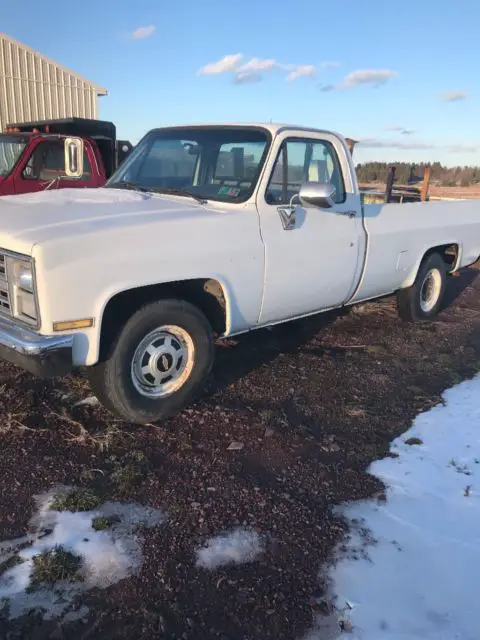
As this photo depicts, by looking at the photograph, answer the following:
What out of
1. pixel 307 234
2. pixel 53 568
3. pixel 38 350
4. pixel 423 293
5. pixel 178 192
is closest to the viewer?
pixel 53 568

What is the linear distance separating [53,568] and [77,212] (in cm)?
221

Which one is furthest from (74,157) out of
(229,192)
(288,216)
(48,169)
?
(288,216)

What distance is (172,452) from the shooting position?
364cm

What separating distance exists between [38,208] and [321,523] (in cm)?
276

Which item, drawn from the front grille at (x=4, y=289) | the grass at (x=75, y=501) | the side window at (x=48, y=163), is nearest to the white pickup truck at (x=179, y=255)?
the front grille at (x=4, y=289)

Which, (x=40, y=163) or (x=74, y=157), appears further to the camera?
(x=40, y=163)

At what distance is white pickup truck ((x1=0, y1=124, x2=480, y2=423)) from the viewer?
328 cm

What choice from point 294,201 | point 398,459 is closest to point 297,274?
point 294,201

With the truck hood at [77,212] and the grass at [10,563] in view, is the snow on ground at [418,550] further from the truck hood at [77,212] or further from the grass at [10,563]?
the truck hood at [77,212]

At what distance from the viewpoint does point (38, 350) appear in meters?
3.15

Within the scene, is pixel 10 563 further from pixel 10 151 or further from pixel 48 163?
pixel 10 151

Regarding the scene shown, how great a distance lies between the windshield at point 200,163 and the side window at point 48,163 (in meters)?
3.23

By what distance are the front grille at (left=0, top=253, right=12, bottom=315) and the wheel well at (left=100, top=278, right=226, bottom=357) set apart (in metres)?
0.58

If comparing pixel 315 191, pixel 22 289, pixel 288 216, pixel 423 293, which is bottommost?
pixel 423 293
